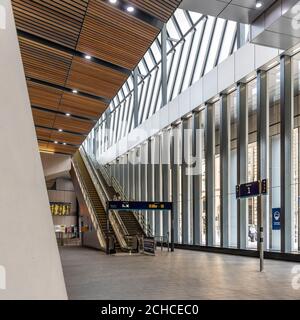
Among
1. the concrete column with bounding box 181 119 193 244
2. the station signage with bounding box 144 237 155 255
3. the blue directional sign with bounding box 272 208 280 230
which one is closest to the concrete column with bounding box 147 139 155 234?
the concrete column with bounding box 181 119 193 244

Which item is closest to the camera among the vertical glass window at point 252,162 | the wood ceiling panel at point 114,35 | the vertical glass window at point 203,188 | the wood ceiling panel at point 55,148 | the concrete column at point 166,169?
the wood ceiling panel at point 114,35

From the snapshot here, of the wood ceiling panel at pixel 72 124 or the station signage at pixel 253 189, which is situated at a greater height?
the wood ceiling panel at pixel 72 124

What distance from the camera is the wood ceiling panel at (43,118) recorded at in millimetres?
16688

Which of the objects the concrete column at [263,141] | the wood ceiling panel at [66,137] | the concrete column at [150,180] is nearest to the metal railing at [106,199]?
the wood ceiling panel at [66,137]

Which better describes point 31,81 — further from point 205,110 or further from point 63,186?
point 63,186

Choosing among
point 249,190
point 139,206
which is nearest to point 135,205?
point 139,206

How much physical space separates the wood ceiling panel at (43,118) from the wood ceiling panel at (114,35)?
6.70 m

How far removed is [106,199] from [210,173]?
6956 millimetres

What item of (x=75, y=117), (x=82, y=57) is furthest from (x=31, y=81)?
(x=75, y=117)

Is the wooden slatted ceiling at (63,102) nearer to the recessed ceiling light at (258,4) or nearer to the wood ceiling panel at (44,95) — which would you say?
the wood ceiling panel at (44,95)

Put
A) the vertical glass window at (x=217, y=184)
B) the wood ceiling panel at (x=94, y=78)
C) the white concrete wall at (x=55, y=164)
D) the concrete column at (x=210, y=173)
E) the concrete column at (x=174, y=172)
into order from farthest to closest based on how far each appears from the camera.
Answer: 1. the white concrete wall at (x=55, y=164)
2. the concrete column at (x=174, y=172)
3. the concrete column at (x=210, y=173)
4. the vertical glass window at (x=217, y=184)
5. the wood ceiling panel at (x=94, y=78)

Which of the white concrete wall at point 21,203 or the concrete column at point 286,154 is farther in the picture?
the concrete column at point 286,154

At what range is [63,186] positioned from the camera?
39.2 metres

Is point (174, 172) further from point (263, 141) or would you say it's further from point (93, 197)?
point (263, 141)
